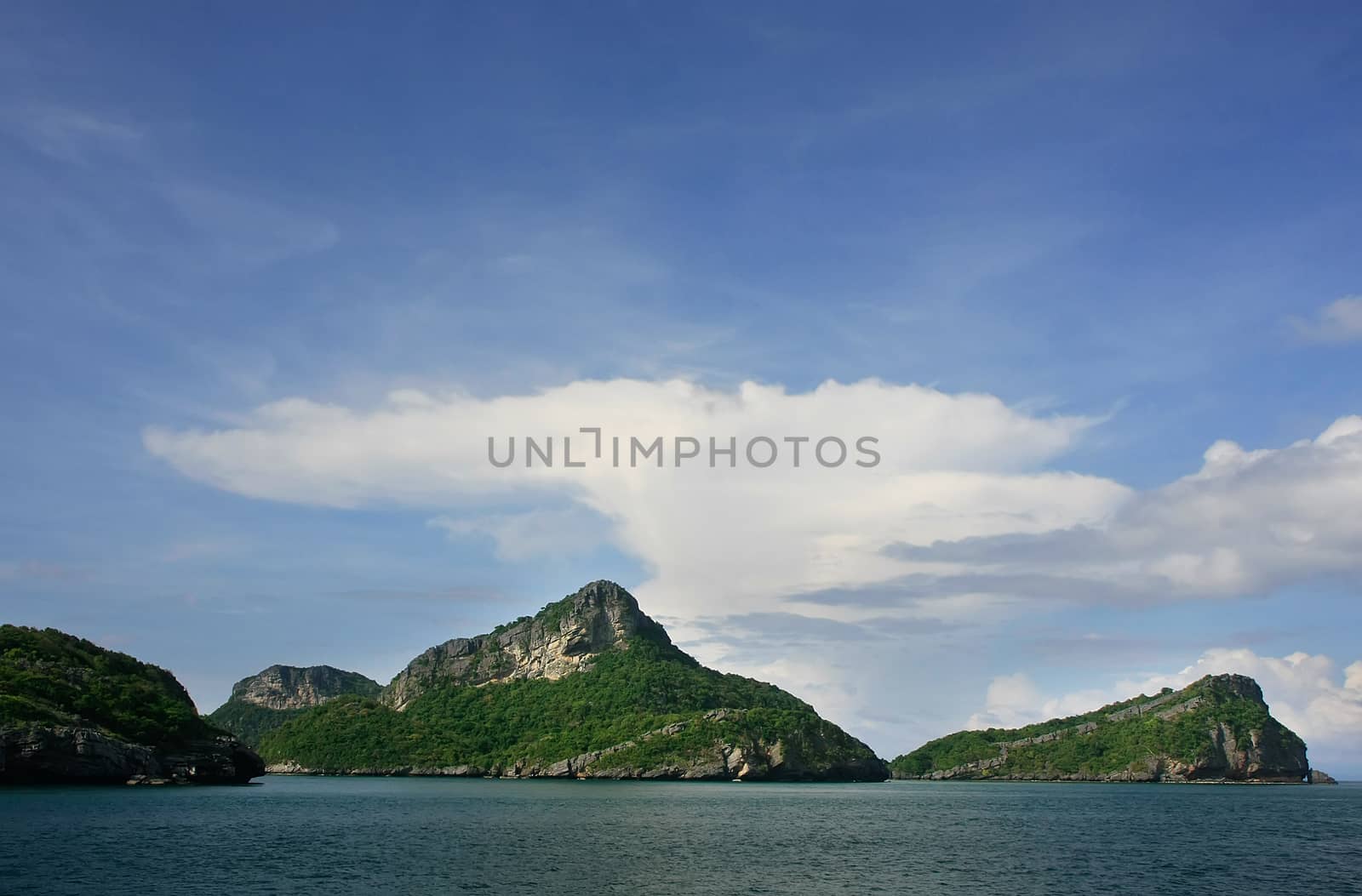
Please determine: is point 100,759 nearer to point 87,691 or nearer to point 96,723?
point 96,723

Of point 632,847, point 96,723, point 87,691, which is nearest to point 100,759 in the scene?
point 96,723

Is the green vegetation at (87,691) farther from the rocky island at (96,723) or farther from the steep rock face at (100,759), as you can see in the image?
the steep rock face at (100,759)

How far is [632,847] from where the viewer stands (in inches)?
3174

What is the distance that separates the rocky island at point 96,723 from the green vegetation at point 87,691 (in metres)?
0.15

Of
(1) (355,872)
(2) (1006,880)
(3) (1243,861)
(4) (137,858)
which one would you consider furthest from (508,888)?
(3) (1243,861)

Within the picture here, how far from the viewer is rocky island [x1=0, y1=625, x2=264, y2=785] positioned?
127 m

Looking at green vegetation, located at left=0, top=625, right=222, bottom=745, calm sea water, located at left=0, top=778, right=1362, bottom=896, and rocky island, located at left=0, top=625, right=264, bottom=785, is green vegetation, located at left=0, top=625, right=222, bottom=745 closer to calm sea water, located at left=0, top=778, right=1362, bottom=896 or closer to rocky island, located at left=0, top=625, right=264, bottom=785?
rocky island, located at left=0, top=625, right=264, bottom=785

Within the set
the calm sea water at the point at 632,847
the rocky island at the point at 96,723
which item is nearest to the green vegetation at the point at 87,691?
the rocky island at the point at 96,723

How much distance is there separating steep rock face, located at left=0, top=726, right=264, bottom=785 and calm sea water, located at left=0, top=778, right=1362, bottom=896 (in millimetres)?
6286

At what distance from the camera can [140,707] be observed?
154m

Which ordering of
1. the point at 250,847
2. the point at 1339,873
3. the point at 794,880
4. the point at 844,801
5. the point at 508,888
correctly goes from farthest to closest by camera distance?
the point at 844,801 → the point at 250,847 → the point at 1339,873 → the point at 794,880 → the point at 508,888

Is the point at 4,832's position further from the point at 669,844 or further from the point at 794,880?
the point at 794,880

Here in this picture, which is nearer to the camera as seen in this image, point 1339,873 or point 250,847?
point 1339,873

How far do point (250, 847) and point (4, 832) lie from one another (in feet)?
62.8
